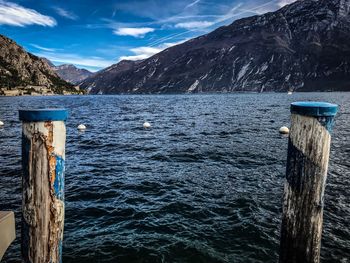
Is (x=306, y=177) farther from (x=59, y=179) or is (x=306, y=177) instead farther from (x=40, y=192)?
(x=40, y=192)

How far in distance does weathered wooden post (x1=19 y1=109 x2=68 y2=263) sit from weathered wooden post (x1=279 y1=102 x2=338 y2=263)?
11.6ft

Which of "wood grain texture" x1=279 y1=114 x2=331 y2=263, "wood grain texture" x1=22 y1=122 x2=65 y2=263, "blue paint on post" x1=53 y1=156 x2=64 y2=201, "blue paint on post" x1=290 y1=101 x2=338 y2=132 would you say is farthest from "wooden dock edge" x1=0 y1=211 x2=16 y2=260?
"blue paint on post" x1=290 y1=101 x2=338 y2=132

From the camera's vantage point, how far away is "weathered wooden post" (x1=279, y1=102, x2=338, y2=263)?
3979mm

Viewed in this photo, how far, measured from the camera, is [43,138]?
12.5 ft

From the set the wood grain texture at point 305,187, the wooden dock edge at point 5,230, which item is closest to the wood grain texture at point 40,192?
the wooden dock edge at point 5,230

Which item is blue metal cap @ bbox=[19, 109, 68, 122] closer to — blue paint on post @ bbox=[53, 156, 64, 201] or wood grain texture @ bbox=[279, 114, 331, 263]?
blue paint on post @ bbox=[53, 156, 64, 201]

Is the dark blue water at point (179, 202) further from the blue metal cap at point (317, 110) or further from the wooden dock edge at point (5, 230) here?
the blue metal cap at point (317, 110)

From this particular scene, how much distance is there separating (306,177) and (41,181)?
12.9 ft

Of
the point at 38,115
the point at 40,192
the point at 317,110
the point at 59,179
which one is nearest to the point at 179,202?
the point at 59,179

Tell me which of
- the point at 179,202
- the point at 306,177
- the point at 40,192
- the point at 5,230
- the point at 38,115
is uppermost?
the point at 38,115

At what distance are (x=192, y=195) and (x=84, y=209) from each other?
4.49 metres

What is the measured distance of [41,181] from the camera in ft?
12.6

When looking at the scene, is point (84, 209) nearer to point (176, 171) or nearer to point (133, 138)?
point (176, 171)

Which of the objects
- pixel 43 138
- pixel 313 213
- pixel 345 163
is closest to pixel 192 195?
pixel 313 213
